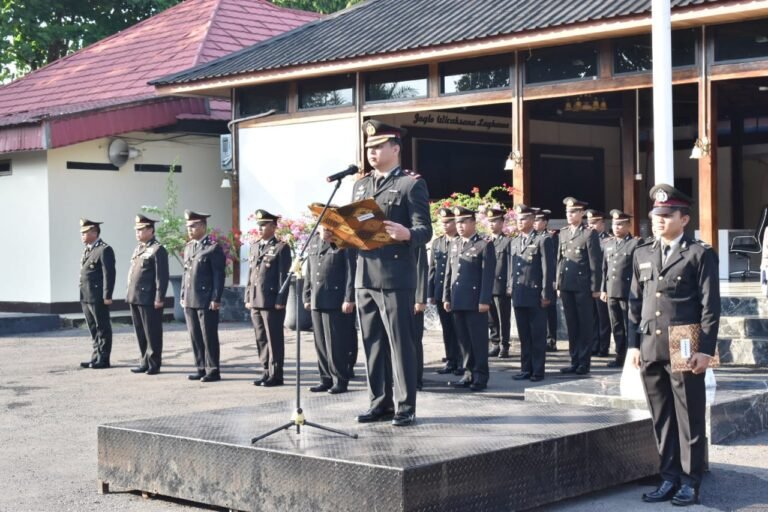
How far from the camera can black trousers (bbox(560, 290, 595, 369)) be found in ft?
38.1

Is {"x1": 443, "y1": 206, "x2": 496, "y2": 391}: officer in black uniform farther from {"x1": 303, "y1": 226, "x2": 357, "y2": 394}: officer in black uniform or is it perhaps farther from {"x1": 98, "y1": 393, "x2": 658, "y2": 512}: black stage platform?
{"x1": 98, "y1": 393, "x2": 658, "y2": 512}: black stage platform

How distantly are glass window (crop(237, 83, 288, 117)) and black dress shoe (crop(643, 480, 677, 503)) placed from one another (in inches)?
527

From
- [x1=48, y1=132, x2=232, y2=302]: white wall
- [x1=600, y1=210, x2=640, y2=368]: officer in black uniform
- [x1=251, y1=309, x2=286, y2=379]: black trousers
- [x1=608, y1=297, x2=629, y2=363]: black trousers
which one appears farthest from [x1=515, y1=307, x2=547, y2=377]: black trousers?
[x1=48, y1=132, x2=232, y2=302]: white wall

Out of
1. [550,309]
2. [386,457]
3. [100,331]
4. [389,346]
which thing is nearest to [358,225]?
[389,346]

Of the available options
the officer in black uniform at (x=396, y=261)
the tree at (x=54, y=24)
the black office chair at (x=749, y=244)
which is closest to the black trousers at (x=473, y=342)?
the officer in black uniform at (x=396, y=261)

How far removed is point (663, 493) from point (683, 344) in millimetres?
866

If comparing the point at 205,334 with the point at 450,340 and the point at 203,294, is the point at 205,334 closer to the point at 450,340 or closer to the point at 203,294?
the point at 203,294

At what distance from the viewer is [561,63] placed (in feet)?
51.0

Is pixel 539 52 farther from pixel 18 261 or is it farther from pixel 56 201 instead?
pixel 18 261

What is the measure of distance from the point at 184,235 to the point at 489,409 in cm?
1262

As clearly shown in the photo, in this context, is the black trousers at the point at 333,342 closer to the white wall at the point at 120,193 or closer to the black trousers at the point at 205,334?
the black trousers at the point at 205,334

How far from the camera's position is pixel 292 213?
1888cm

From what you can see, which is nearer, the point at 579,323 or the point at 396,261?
the point at 396,261

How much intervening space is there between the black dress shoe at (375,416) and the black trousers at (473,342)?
152 inches
